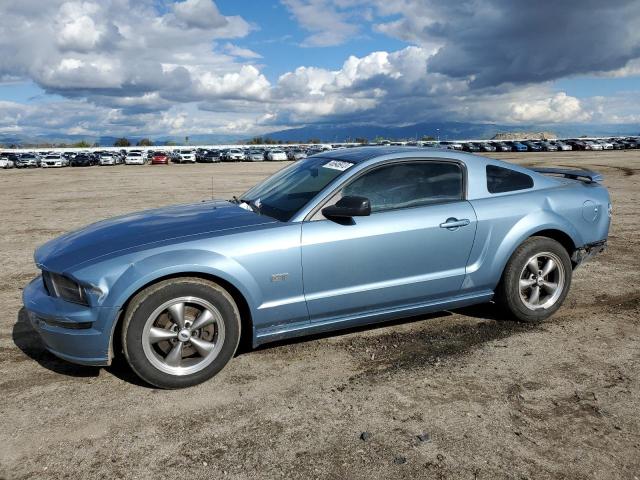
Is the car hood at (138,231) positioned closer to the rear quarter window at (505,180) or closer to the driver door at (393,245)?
the driver door at (393,245)

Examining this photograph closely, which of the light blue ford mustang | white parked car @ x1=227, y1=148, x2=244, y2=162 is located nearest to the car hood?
the light blue ford mustang

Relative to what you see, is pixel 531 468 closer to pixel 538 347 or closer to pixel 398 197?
pixel 538 347

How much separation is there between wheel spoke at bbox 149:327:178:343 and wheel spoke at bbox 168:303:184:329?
0.25 ft

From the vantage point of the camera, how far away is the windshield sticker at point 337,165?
13.7 ft

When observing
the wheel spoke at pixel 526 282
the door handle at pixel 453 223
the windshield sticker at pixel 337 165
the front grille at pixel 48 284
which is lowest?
the wheel spoke at pixel 526 282

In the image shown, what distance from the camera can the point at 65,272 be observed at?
3404mm

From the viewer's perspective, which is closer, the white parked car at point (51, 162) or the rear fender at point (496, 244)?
the rear fender at point (496, 244)

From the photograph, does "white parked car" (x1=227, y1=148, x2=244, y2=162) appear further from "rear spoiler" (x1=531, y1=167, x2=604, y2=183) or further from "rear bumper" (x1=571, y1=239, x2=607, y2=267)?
"rear bumper" (x1=571, y1=239, x2=607, y2=267)

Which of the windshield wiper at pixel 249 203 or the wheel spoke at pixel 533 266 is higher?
the windshield wiper at pixel 249 203

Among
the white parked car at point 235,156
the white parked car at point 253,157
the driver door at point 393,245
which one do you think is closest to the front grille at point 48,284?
the driver door at point 393,245

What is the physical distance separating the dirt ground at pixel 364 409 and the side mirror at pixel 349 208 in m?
1.11

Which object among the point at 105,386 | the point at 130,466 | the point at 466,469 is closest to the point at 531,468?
the point at 466,469

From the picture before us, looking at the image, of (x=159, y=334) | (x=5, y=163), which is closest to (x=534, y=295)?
(x=159, y=334)

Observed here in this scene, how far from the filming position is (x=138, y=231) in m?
3.80
